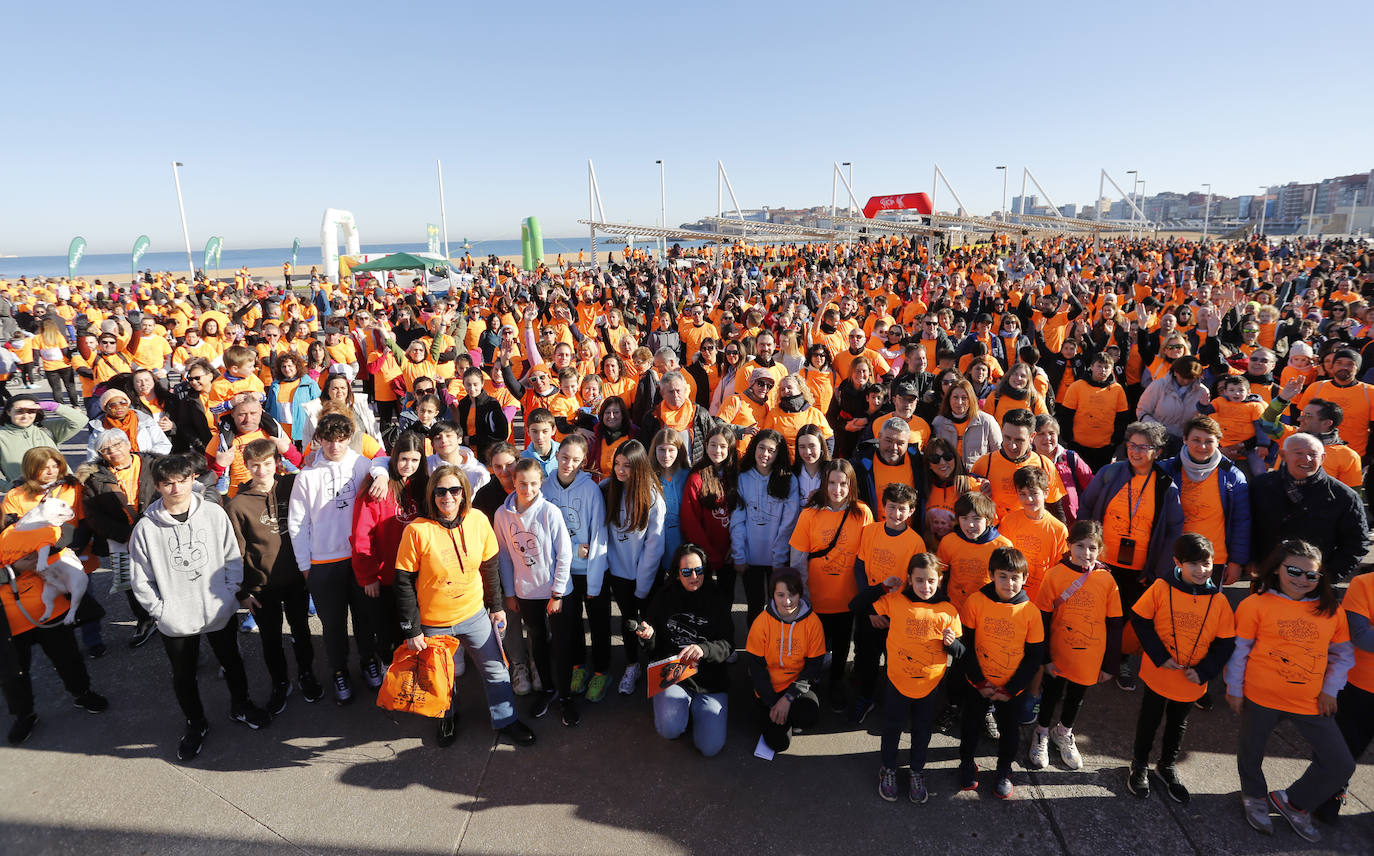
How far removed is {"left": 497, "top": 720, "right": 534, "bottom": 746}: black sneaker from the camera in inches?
145

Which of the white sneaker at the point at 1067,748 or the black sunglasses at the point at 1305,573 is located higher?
the black sunglasses at the point at 1305,573

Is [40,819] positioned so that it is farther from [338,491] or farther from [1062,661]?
[1062,661]

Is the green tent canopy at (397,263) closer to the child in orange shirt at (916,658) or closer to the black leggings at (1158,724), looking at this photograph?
the child in orange shirt at (916,658)

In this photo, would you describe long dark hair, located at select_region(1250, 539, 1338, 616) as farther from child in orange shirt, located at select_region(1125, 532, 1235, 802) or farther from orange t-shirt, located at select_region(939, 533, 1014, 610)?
orange t-shirt, located at select_region(939, 533, 1014, 610)

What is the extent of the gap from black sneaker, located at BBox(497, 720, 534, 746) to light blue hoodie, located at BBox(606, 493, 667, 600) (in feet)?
3.23

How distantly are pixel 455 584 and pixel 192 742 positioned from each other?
181 cm

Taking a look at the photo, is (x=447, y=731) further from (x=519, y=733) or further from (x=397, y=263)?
(x=397, y=263)

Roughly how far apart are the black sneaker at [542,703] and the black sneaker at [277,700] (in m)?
1.53

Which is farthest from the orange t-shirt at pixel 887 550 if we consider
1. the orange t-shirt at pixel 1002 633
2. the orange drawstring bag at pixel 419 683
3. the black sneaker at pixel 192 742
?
the black sneaker at pixel 192 742

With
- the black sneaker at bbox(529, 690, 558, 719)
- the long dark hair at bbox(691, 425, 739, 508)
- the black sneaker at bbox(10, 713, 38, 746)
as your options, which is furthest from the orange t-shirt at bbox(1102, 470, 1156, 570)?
the black sneaker at bbox(10, 713, 38, 746)

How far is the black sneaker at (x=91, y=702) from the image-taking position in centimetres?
395

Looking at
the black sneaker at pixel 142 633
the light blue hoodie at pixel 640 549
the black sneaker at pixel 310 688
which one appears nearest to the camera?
the light blue hoodie at pixel 640 549

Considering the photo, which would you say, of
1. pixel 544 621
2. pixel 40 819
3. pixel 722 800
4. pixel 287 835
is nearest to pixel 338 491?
pixel 544 621

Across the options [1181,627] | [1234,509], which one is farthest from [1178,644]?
[1234,509]
